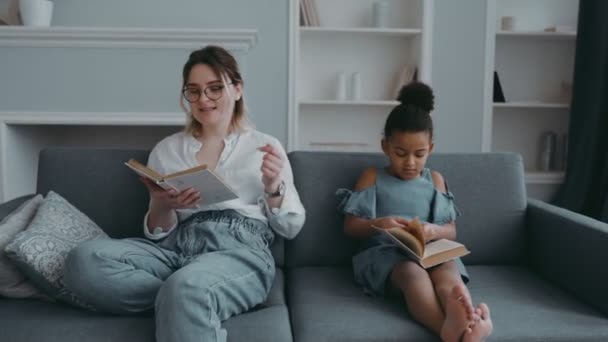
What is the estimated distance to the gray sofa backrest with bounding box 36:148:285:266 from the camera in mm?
1746

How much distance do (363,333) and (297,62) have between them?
7.00 ft

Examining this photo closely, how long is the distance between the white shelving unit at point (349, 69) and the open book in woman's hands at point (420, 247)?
1931 millimetres

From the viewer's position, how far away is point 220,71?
164cm

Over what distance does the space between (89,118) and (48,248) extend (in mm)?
1458

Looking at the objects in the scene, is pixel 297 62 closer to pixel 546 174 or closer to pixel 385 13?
pixel 385 13

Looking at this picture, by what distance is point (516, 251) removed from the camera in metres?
1.80

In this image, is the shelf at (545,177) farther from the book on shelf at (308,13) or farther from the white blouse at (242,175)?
the white blouse at (242,175)

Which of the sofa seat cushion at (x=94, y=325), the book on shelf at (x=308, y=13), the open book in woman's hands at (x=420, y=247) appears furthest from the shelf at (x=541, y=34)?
the sofa seat cushion at (x=94, y=325)

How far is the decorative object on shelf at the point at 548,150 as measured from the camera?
3.39 meters

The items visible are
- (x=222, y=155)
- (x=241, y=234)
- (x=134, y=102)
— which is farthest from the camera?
(x=134, y=102)

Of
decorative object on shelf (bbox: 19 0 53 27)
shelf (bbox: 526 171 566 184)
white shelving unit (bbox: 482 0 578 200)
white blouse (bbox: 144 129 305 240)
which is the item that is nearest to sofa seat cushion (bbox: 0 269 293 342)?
white blouse (bbox: 144 129 305 240)

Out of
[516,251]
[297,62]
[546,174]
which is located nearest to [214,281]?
[516,251]

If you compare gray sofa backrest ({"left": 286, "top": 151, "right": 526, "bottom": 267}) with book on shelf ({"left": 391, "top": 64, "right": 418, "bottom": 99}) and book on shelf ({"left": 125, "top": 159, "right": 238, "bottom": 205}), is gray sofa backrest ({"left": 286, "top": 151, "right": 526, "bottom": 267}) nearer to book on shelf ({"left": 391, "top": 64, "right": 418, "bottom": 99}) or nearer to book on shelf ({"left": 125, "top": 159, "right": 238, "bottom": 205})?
book on shelf ({"left": 125, "top": 159, "right": 238, "bottom": 205})

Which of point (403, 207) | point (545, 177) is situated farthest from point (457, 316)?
point (545, 177)
